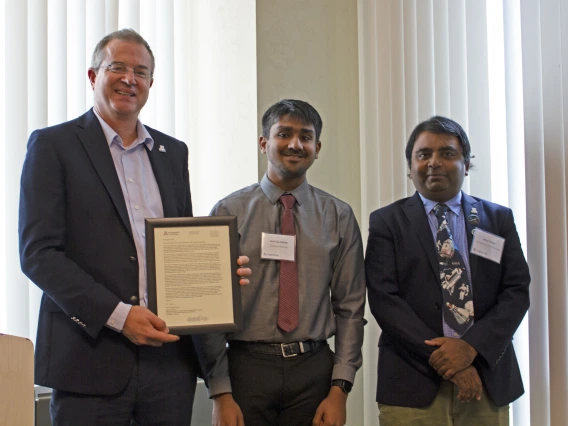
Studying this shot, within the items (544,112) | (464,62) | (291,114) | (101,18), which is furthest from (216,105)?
(544,112)

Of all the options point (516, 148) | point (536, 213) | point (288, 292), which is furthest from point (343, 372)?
point (516, 148)

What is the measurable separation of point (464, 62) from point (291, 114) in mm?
1189

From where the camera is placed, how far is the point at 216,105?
367cm

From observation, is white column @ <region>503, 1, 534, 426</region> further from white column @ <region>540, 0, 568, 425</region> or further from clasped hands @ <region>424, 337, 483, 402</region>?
clasped hands @ <region>424, 337, 483, 402</region>

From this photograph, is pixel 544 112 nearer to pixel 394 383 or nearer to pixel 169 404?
pixel 394 383

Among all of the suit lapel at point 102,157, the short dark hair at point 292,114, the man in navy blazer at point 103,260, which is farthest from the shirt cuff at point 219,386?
the short dark hair at point 292,114

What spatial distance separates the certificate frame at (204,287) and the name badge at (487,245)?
1.02 m

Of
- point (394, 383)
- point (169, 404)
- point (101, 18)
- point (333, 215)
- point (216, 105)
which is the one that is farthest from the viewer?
point (216, 105)

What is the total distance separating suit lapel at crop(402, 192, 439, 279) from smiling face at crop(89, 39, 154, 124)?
1208 millimetres

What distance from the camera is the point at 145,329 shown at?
2.08m

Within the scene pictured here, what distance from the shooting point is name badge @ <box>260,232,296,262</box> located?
2.58 metres

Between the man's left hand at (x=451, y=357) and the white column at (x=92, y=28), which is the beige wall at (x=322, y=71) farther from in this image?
the man's left hand at (x=451, y=357)

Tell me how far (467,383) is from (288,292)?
30.2 inches

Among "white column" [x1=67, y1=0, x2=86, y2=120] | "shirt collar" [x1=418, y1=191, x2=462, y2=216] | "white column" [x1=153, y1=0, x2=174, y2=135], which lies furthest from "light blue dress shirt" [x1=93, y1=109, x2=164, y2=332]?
"shirt collar" [x1=418, y1=191, x2=462, y2=216]
